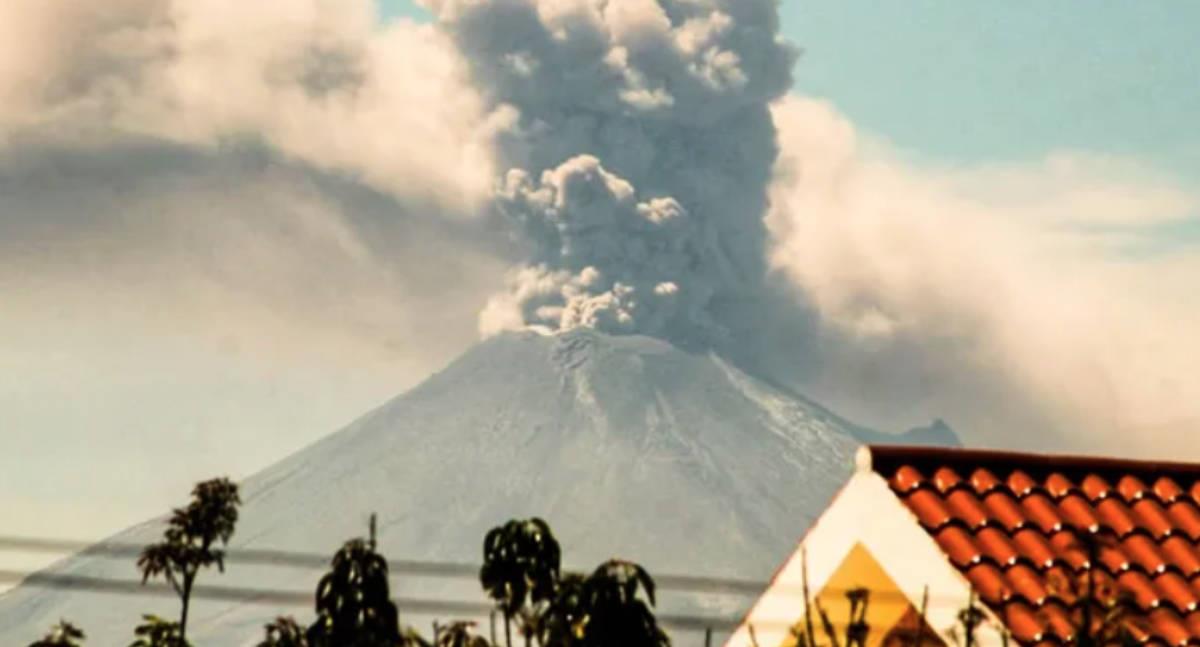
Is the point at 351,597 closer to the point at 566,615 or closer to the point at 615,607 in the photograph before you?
the point at 615,607

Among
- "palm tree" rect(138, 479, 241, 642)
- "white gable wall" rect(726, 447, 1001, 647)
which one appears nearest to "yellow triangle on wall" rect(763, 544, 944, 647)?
"white gable wall" rect(726, 447, 1001, 647)

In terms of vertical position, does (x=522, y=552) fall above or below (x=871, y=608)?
above

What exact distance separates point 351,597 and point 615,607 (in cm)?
894

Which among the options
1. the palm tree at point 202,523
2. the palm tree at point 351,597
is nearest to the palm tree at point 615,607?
the palm tree at point 351,597

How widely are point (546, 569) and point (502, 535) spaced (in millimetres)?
1108

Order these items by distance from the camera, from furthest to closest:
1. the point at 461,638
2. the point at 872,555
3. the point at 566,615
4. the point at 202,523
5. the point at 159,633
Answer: the point at 202,523 → the point at 159,633 → the point at 461,638 → the point at 872,555 → the point at 566,615

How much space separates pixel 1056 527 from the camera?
1627 centimetres

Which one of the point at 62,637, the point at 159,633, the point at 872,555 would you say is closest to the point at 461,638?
the point at 872,555

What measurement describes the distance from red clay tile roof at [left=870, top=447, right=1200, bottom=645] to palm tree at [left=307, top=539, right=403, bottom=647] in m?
5.56

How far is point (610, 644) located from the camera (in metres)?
16.9

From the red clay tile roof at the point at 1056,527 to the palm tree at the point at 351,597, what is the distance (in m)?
5.56

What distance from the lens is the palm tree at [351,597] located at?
22.5m

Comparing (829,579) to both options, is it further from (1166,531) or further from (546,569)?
(546,569)

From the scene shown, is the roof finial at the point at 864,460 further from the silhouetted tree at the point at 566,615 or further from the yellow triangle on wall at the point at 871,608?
the silhouetted tree at the point at 566,615
